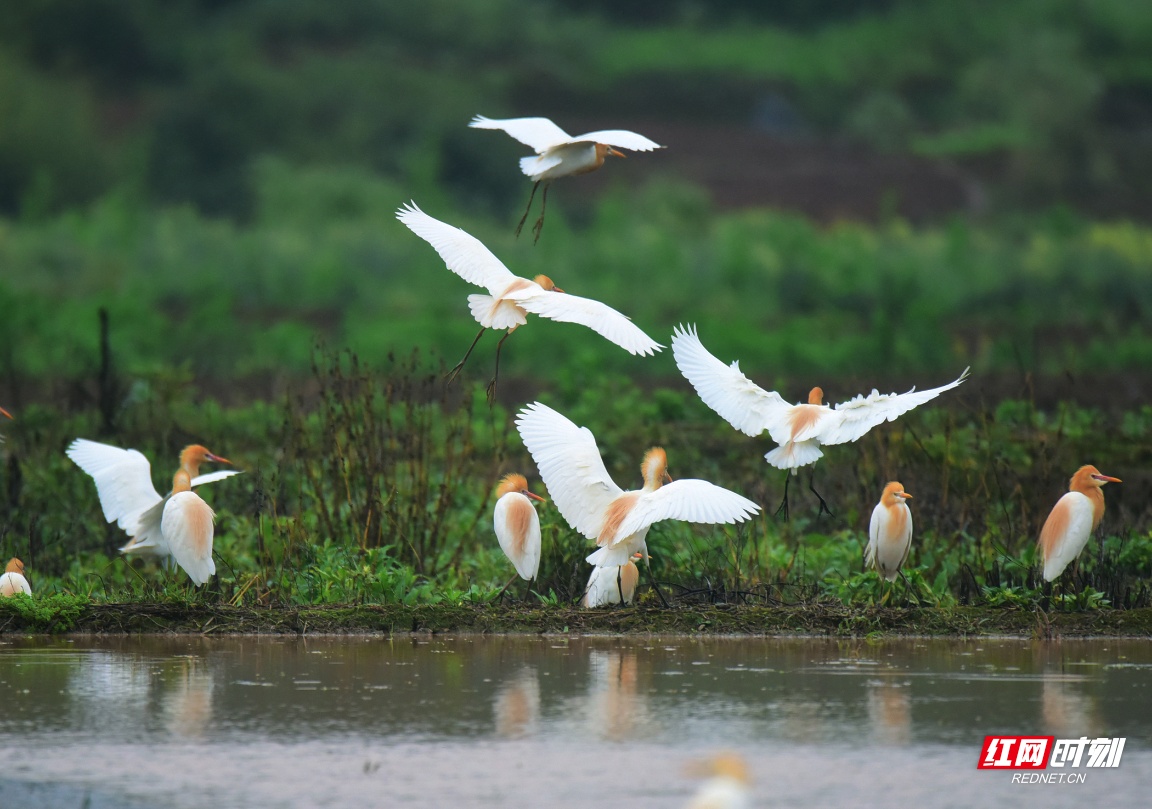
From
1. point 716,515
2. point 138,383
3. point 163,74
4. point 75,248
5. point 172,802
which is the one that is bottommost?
point 172,802

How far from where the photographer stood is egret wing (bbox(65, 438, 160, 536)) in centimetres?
820

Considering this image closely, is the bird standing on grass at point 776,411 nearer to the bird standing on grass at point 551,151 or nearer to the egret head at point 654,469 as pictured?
the egret head at point 654,469

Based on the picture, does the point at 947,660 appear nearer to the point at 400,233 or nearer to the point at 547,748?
the point at 547,748

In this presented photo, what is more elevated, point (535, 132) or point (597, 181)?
point (597, 181)

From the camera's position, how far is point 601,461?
7250 millimetres

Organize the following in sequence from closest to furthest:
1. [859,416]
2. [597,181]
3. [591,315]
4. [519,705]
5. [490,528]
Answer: [519,705]
[591,315]
[859,416]
[490,528]
[597,181]

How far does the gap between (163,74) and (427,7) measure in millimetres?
5845

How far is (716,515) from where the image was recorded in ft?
21.7

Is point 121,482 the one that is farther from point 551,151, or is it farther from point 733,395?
point 733,395

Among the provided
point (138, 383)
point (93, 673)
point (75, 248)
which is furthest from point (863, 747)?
point (75, 248)

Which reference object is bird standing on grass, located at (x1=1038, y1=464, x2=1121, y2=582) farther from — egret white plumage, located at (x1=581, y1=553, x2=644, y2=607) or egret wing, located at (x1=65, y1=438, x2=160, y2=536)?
egret wing, located at (x1=65, y1=438, x2=160, y2=536)

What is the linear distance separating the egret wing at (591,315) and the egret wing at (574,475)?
656 mm

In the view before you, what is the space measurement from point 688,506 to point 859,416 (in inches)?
30.4

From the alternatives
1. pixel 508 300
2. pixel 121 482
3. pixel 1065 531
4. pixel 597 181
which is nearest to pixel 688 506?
pixel 508 300
